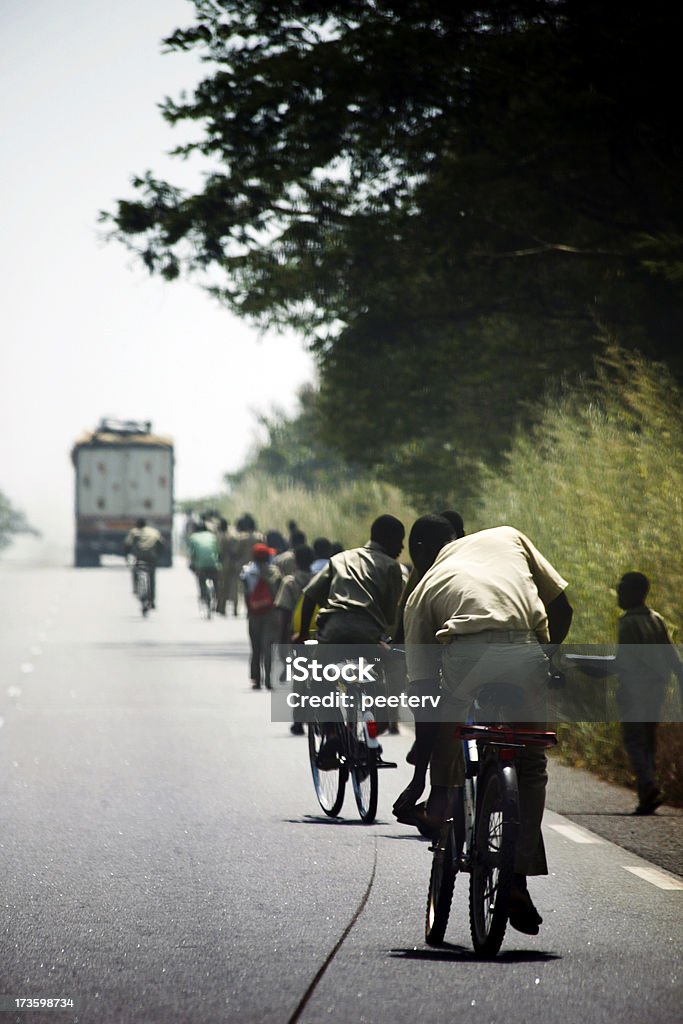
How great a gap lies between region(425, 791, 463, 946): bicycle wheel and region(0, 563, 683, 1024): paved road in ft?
0.29

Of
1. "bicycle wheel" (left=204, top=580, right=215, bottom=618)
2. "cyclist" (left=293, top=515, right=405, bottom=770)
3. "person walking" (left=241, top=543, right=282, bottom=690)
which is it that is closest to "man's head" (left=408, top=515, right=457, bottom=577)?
"cyclist" (left=293, top=515, right=405, bottom=770)

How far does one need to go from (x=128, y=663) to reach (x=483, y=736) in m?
17.3

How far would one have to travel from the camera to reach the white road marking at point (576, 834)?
984cm

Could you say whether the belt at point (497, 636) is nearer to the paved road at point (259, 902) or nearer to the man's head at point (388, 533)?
the paved road at point (259, 902)

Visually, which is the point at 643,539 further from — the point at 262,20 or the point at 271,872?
the point at 262,20

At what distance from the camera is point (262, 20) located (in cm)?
2333

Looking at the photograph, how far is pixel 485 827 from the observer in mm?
6672

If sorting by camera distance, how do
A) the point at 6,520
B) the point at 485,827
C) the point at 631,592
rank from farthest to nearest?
the point at 6,520 < the point at 631,592 < the point at 485,827

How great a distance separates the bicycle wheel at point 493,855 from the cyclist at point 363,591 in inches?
145

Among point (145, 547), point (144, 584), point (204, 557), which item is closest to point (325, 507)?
point (204, 557)

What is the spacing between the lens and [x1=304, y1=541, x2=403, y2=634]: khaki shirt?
1045 cm

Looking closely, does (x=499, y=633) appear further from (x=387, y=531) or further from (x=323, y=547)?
(x=323, y=547)

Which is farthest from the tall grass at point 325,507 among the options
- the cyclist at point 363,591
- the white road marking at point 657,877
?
the white road marking at point 657,877

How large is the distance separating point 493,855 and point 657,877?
2374 mm
